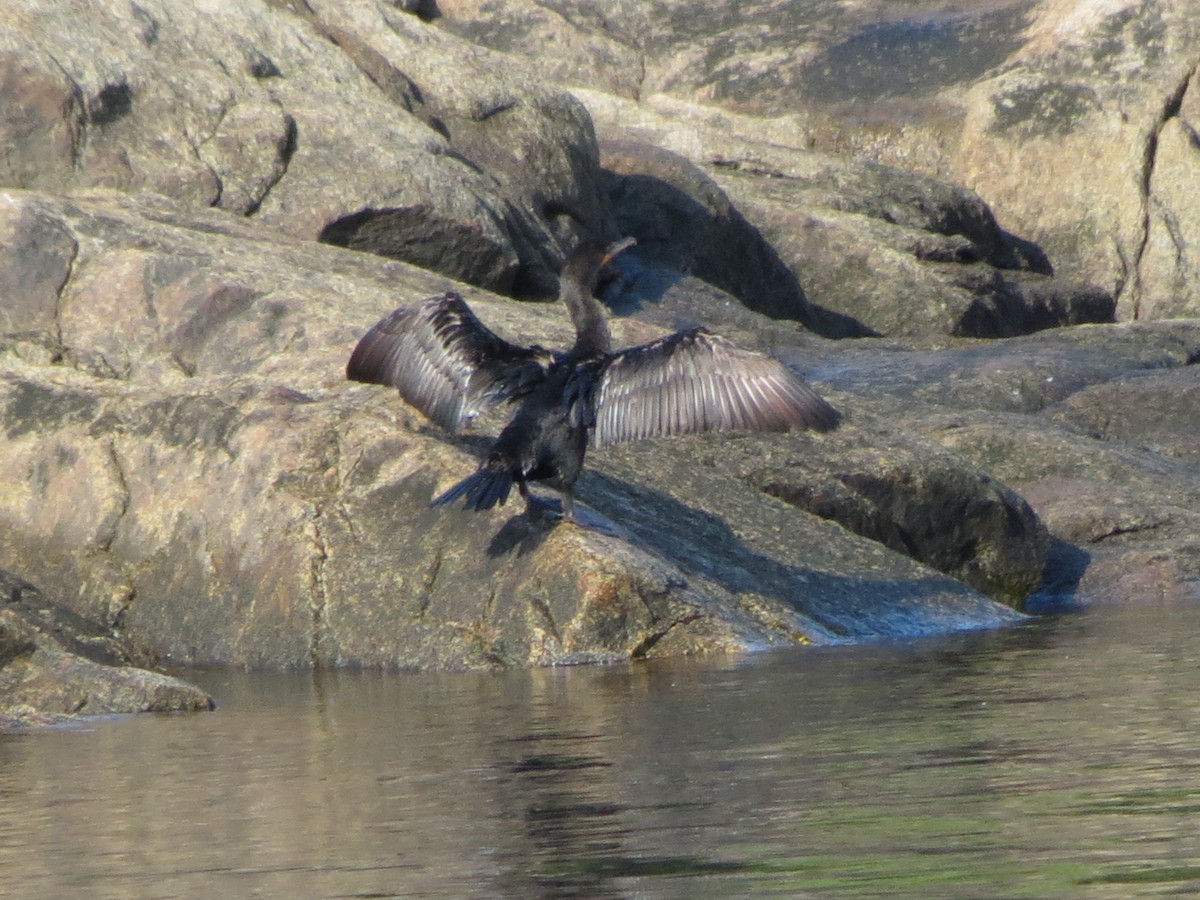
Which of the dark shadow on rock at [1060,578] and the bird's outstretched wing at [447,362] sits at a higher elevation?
the bird's outstretched wing at [447,362]

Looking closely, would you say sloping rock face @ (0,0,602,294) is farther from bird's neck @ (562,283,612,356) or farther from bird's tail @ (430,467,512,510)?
bird's tail @ (430,467,512,510)

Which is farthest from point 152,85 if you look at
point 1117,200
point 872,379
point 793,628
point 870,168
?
point 1117,200

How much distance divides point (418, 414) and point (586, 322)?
0.92 metres

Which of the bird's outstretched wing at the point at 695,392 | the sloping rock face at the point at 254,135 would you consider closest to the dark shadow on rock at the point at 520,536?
the bird's outstretched wing at the point at 695,392

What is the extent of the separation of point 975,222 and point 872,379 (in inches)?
312

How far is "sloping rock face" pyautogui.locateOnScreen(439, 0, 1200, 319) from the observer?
24828 mm

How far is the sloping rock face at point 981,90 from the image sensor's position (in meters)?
24.8

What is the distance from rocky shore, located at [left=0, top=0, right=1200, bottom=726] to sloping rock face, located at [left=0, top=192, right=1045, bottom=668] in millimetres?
18

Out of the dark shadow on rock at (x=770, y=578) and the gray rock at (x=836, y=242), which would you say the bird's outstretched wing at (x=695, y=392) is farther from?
the gray rock at (x=836, y=242)

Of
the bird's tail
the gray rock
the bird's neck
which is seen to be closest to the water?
the bird's tail

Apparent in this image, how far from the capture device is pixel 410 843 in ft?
15.8

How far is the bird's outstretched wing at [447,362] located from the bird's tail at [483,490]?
0.61 meters

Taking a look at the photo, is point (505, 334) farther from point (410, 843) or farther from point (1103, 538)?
point (410, 843)

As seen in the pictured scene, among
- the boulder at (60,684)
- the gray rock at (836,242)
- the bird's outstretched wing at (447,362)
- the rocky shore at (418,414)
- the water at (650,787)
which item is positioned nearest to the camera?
the water at (650,787)
